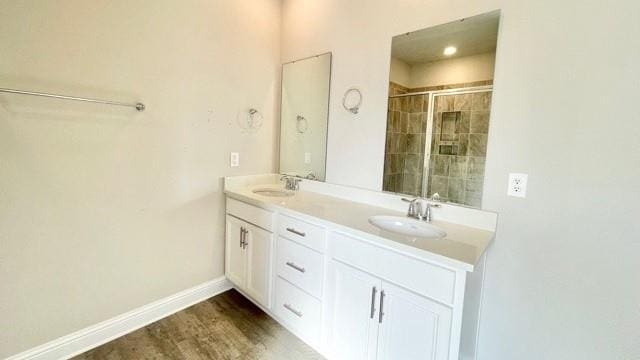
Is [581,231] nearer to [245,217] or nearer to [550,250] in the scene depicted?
[550,250]

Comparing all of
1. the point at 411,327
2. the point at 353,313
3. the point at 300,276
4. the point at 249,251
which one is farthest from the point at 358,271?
the point at 249,251

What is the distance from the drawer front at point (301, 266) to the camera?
1.64 metres

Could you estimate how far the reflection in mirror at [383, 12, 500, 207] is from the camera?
4.94 feet

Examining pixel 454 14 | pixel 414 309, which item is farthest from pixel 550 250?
pixel 454 14

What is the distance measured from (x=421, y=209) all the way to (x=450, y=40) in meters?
0.94

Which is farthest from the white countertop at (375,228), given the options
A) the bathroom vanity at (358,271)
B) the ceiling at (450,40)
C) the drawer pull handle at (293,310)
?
the ceiling at (450,40)

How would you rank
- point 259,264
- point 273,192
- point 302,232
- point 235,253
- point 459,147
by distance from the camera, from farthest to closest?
point 273,192 < point 235,253 < point 259,264 < point 302,232 < point 459,147

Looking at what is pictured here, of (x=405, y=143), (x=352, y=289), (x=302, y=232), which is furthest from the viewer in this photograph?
(x=405, y=143)

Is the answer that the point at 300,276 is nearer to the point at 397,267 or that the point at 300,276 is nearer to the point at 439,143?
the point at 397,267

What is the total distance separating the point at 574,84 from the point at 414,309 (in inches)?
45.9

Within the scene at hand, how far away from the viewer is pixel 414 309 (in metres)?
1.25

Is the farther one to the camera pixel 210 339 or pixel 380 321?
pixel 210 339

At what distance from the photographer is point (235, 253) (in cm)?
224

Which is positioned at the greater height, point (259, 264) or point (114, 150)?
point (114, 150)
